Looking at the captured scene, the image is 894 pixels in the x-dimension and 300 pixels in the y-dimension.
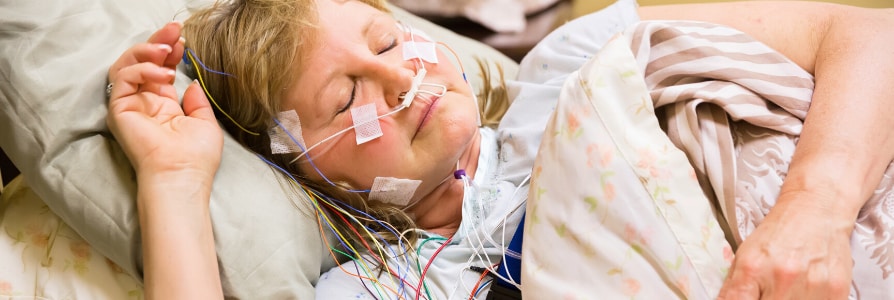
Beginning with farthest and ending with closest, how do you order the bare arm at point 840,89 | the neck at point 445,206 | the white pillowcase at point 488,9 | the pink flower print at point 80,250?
the white pillowcase at point 488,9
the neck at point 445,206
the pink flower print at point 80,250
the bare arm at point 840,89

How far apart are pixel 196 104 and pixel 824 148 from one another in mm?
1019

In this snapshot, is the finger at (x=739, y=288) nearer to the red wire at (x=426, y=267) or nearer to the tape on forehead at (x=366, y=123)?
the red wire at (x=426, y=267)

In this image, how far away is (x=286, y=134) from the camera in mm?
1235

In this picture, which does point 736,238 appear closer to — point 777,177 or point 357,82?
point 777,177

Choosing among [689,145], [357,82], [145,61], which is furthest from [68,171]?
[689,145]

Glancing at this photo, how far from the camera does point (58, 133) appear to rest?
1.05 meters

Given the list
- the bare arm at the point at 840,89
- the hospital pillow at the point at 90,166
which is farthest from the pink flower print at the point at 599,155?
the hospital pillow at the point at 90,166

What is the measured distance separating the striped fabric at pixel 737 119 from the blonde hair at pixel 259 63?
53 centimetres

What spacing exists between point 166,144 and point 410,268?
1.56 ft

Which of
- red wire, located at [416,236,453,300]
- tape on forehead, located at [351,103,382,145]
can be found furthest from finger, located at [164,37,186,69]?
red wire, located at [416,236,453,300]

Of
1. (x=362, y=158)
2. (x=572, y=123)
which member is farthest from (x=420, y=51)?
(x=572, y=123)

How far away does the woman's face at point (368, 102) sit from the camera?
1184 mm

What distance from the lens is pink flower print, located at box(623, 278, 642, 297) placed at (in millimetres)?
950

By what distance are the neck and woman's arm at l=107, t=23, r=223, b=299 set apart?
1.38 feet
